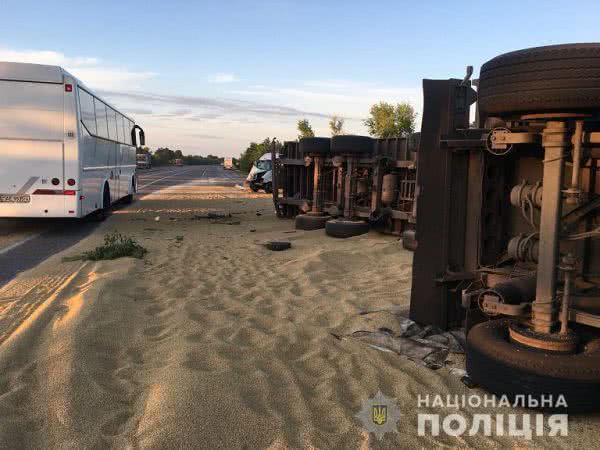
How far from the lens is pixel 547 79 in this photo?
3.25m

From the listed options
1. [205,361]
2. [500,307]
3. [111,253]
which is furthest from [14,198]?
[500,307]

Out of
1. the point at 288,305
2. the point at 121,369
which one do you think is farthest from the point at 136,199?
the point at 121,369

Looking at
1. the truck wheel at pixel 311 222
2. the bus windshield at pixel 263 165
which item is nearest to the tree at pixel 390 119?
the bus windshield at pixel 263 165

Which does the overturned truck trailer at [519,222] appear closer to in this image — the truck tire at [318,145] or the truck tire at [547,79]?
the truck tire at [547,79]

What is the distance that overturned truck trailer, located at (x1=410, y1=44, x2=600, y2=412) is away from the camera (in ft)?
10.7

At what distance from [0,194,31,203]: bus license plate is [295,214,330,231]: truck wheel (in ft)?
20.0

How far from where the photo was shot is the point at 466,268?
485cm

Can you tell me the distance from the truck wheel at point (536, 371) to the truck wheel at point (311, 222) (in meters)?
9.19

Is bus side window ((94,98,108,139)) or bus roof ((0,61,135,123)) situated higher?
bus roof ((0,61,135,123))

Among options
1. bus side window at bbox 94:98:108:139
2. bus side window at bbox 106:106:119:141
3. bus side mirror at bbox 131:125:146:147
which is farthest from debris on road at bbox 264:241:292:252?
bus side mirror at bbox 131:125:146:147

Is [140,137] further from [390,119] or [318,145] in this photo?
[390,119]

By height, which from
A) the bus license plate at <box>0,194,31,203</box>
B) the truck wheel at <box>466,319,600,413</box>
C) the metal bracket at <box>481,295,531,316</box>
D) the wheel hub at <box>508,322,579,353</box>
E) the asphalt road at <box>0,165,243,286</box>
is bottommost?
the asphalt road at <box>0,165,243,286</box>

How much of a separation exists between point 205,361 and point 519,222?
9.74 feet

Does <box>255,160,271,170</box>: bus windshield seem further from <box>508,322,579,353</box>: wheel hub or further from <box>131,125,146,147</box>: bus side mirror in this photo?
<box>508,322,579,353</box>: wheel hub
